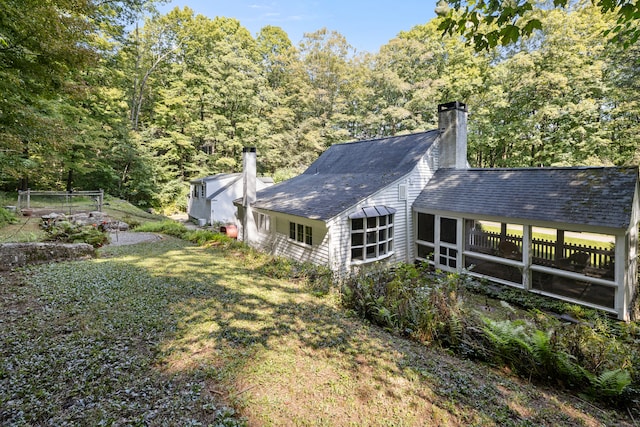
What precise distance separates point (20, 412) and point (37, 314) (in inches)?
101

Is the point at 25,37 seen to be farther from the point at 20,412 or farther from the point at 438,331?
the point at 438,331

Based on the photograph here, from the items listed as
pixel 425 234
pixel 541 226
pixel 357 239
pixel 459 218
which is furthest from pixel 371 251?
pixel 541 226

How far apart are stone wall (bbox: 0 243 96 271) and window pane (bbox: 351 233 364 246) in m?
7.85

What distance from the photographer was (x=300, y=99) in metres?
29.1

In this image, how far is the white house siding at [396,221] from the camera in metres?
9.66

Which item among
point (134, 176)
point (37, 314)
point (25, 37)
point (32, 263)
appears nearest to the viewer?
point (37, 314)

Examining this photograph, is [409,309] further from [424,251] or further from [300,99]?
[300,99]

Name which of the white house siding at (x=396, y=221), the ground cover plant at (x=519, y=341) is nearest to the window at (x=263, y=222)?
the white house siding at (x=396, y=221)

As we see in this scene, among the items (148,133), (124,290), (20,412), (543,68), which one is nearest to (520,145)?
(543,68)

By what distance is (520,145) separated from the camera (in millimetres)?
21203

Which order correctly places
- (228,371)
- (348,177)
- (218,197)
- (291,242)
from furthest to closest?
1. (218,197)
2. (348,177)
3. (291,242)
4. (228,371)

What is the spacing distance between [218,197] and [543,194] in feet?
57.9

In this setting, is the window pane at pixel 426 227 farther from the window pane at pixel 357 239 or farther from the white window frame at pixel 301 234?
the white window frame at pixel 301 234

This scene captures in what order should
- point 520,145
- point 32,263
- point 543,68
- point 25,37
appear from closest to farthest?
point 25,37
point 32,263
point 543,68
point 520,145
